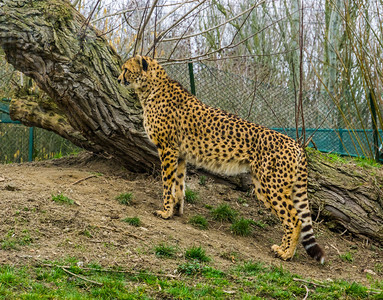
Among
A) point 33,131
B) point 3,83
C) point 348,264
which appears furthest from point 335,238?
point 3,83

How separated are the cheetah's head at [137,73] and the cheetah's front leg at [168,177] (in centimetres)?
90

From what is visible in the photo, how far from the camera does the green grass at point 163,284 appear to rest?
3.12 metres

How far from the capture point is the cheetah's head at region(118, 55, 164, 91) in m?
5.39

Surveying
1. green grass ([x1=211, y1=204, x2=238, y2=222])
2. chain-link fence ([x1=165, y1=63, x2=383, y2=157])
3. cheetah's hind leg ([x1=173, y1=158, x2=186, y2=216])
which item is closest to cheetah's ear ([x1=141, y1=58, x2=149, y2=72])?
cheetah's hind leg ([x1=173, y1=158, x2=186, y2=216])

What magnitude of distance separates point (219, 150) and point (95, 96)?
1.67 meters

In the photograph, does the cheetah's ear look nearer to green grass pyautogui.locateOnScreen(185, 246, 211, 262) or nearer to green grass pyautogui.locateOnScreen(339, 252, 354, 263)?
green grass pyautogui.locateOnScreen(185, 246, 211, 262)

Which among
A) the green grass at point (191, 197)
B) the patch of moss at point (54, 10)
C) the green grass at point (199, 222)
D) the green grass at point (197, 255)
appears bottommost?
the green grass at point (197, 255)

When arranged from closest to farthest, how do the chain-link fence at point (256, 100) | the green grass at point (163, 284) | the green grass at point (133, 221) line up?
1. the green grass at point (163, 284)
2. the green grass at point (133, 221)
3. the chain-link fence at point (256, 100)

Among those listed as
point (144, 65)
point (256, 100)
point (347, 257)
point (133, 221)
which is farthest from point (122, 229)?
point (256, 100)

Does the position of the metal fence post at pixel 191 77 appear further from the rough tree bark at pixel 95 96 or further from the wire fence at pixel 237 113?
the rough tree bark at pixel 95 96

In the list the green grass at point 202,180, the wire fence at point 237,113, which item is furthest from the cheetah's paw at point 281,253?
the wire fence at point 237,113

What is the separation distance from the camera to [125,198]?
5.25 m

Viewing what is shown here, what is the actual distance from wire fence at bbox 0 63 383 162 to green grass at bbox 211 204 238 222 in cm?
224

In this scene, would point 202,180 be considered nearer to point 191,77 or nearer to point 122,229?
point 191,77
